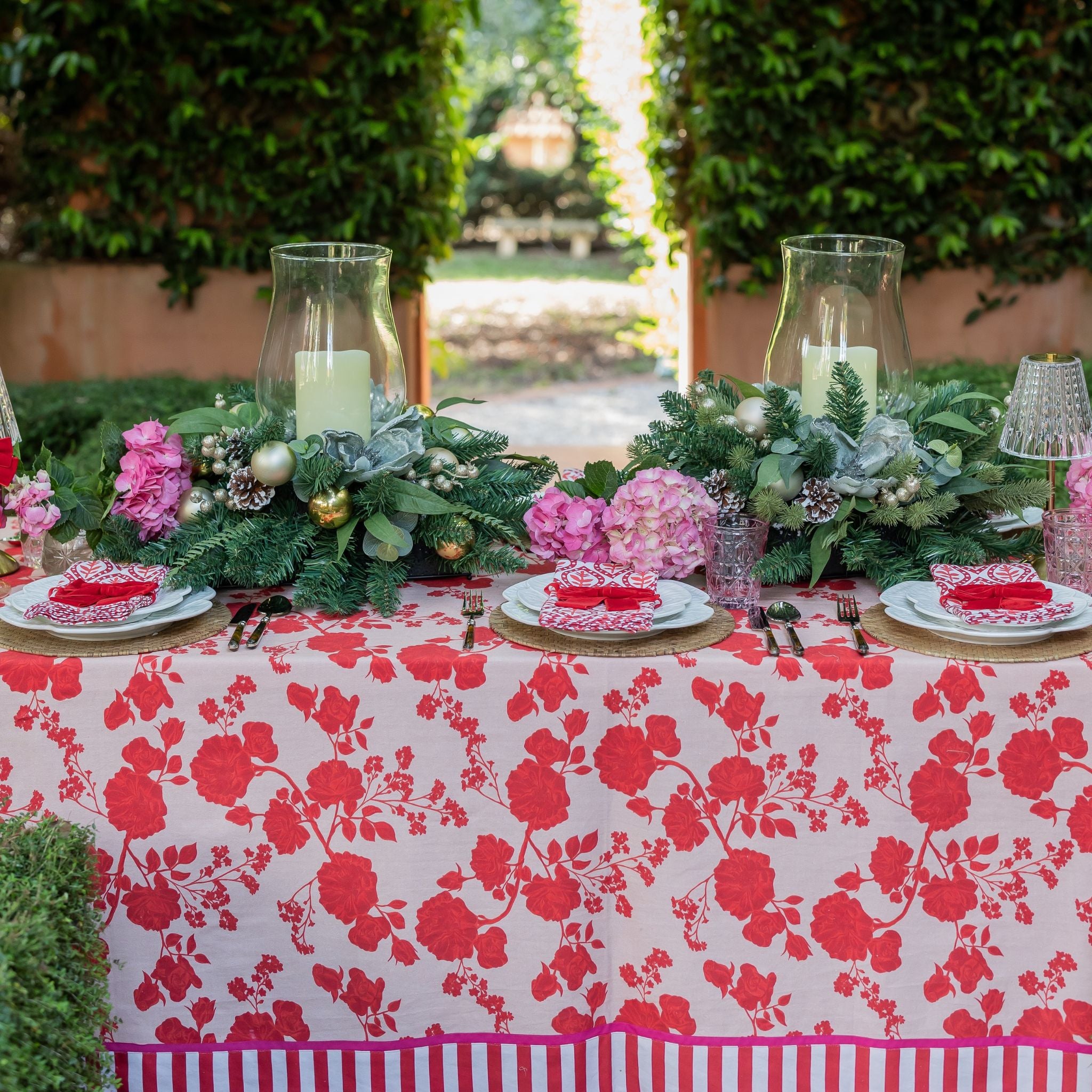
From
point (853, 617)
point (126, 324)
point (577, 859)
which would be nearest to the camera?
point (577, 859)

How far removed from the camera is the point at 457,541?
57.3 inches

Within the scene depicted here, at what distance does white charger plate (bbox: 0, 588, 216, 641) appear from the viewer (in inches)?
51.1

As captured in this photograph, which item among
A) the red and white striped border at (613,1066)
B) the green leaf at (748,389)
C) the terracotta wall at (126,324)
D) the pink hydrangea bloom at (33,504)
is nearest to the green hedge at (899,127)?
the terracotta wall at (126,324)

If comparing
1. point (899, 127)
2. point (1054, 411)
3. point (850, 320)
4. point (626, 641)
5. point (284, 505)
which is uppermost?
point (899, 127)

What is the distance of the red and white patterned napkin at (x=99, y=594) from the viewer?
51.1 inches

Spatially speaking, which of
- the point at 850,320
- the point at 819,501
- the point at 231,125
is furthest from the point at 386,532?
the point at 231,125

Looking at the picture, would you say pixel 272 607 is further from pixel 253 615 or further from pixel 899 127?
pixel 899 127

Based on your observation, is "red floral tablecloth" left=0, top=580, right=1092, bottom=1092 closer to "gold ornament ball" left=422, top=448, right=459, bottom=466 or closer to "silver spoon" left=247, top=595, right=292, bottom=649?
"silver spoon" left=247, top=595, right=292, bottom=649

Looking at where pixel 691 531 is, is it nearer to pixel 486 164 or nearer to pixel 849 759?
pixel 849 759

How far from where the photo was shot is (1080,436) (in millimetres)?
1463

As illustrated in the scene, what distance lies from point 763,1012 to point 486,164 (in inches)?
398

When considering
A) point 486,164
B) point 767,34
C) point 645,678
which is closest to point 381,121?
point 767,34

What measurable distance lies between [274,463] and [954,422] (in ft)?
2.60

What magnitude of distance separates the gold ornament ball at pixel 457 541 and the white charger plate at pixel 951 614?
47 cm
